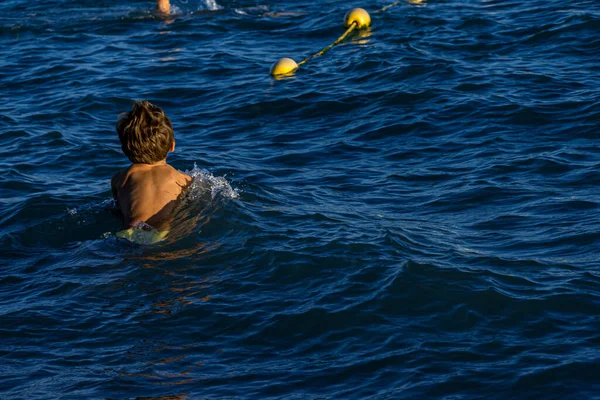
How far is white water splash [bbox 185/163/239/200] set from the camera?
29.1 feet

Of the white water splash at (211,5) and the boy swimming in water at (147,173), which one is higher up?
the white water splash at (211,5)

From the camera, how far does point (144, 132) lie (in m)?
8.26

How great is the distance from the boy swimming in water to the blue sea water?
0.23 metres

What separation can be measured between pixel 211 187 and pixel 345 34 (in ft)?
24.7

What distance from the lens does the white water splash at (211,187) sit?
29.1ft

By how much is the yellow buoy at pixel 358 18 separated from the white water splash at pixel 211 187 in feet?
24.8

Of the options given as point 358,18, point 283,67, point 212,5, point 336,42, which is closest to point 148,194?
point 283,67

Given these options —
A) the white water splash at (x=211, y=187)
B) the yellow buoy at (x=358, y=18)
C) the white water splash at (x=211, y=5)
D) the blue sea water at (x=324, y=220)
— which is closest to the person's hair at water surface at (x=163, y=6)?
the white water splash at (x=211, y=5)

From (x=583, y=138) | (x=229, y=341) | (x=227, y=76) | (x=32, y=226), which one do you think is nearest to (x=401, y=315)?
(x=229, y=341)

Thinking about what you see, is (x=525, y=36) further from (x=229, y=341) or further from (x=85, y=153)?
(x=229, y=341)

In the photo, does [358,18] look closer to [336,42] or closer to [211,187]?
[336,42]

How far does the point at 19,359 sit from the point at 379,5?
13.1 meters

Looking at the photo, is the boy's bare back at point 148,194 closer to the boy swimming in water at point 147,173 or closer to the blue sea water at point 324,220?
the boy swimming in water at point 147,173

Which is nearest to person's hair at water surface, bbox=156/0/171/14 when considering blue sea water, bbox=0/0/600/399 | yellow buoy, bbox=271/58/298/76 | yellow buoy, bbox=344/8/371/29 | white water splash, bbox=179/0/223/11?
white water splash, bbox=179/0/223/11
